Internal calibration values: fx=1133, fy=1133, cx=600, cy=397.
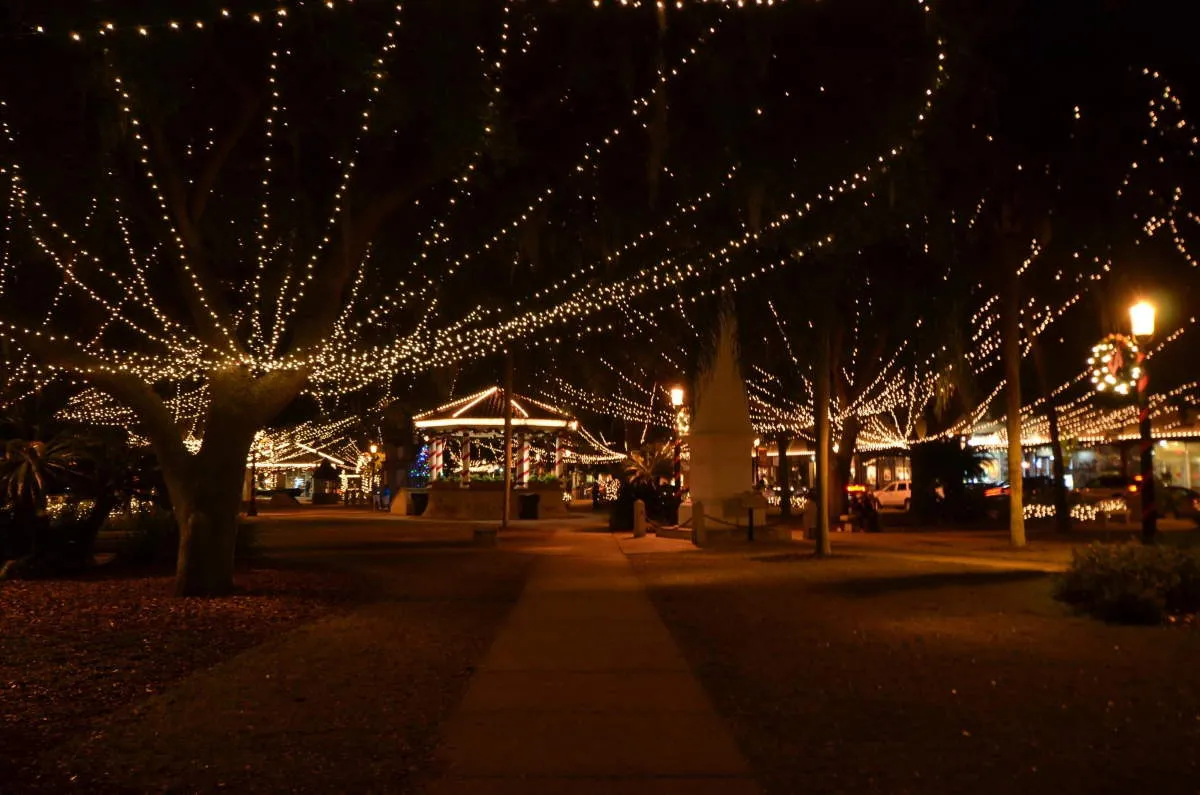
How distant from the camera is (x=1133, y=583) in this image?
11836 mm

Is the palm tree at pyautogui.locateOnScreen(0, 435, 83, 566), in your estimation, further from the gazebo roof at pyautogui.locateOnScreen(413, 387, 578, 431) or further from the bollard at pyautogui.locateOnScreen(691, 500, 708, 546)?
the gazebo roof at pyautogui.locateOnScreen(413, 387, 578, 431)

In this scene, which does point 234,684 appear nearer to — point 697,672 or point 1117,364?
point 697,672

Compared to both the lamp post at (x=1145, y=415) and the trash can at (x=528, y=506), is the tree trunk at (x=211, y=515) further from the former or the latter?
the trash can at (x=528, y=506)

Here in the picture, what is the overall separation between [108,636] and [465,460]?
101ft

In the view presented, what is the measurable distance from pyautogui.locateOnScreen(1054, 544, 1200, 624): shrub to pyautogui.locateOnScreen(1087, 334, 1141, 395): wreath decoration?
182 inches

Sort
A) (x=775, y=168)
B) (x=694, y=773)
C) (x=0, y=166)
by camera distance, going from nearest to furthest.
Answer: (x=694, y=773)
(x=0, y=166)
(x=775, y=168)

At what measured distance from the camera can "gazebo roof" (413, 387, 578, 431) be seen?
3938 centimetres

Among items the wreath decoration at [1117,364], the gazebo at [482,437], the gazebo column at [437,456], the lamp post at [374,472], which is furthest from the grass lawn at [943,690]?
the lamp post at [374,472]

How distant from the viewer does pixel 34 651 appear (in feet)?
33.4

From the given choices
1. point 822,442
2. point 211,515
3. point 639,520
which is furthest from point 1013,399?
point 211,515

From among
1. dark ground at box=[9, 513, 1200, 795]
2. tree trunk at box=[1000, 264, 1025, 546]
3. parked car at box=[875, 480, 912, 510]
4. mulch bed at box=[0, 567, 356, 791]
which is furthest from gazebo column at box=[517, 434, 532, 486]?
dark ground at box=[9, 513, 1200, 795]

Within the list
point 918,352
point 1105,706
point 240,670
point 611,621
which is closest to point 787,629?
point 611,621

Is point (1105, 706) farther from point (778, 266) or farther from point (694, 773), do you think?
point (778, 266)

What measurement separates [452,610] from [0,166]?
7308 mm
